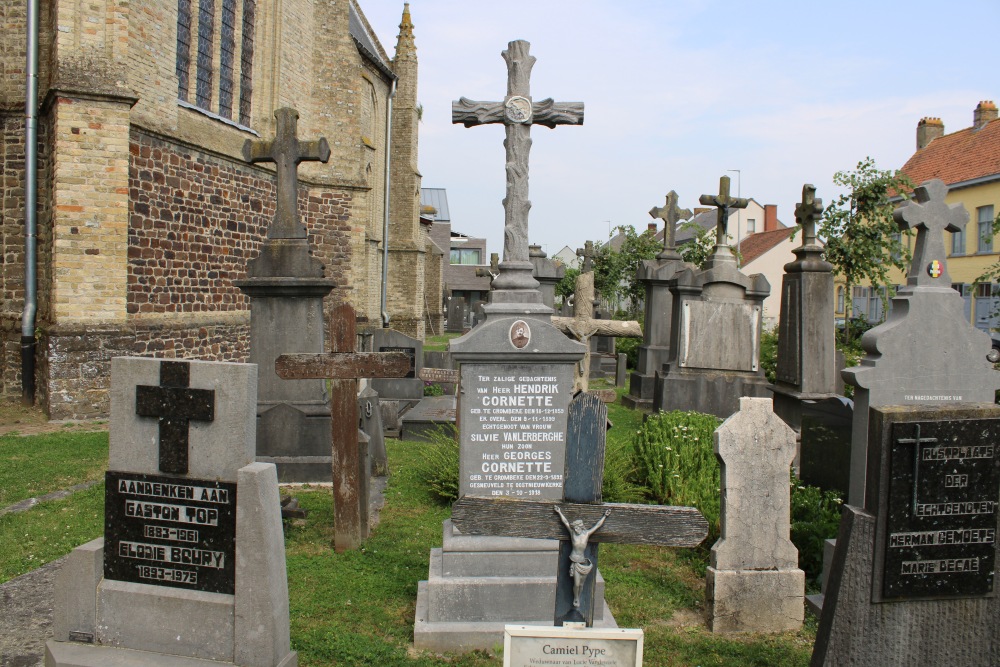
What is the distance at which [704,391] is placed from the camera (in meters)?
11.2

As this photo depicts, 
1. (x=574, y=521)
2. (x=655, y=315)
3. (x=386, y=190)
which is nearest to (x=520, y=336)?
(x=574, y=521)

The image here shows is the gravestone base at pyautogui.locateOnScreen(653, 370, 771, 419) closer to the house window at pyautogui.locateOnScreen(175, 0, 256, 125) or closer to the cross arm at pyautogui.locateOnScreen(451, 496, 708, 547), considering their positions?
the cross arm at pyautogui.locateOnScreen(451, 496, 708, 547)

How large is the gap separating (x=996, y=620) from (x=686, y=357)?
313 inches

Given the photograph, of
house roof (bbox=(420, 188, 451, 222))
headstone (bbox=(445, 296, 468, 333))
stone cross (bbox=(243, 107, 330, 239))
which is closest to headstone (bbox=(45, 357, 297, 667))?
stone cross (bbox=(243, 107, 330, 239))

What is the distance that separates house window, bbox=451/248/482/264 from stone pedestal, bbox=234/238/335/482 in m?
62.4

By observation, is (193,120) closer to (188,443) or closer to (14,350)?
(14,350)

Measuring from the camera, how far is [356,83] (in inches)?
715

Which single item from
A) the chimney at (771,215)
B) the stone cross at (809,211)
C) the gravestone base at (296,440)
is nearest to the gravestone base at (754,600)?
the gravestone base at (296,440)

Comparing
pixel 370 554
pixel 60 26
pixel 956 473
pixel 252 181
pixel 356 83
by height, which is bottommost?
pixel 370 554

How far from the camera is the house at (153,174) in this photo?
1066 cm

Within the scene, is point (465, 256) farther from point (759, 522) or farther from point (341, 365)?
point (759, 522)

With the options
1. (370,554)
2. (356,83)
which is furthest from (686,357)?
(356,83)

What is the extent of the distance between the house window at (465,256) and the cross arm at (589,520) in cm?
6732

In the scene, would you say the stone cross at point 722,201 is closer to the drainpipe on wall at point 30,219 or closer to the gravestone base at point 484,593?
the gravestone base at point 484,593
